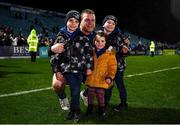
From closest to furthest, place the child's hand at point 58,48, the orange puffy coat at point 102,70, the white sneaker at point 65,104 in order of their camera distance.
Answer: the child's hand at point 58,48, the orange puffy coat at point 102,70, the white sneaker at point 65,104

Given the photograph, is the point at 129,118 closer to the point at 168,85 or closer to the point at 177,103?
the point at 177,103

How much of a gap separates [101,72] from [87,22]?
81cm

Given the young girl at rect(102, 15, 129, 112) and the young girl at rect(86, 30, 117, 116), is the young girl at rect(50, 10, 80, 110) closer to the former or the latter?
the young girl at rect(86, 30, 117, 116)

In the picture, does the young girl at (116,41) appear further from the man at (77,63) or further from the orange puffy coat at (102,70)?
the man at (77,63)

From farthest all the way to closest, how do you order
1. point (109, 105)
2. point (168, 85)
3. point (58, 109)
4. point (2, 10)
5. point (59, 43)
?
point (2, 10)
point (168, 85)
point (109, 105)
point (58, 109)
point (59, 43)

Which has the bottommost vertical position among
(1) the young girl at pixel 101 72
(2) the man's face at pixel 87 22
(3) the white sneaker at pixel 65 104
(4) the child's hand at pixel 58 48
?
(3) the white sneaker at pixel 65 104

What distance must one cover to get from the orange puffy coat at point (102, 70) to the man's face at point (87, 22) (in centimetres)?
45

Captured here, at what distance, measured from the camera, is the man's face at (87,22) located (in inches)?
224

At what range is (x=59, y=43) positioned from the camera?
5527 millimetres

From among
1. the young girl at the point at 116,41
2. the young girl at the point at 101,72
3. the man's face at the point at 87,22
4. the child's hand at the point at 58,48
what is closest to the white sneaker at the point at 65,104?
the young girl at the point at 101,72

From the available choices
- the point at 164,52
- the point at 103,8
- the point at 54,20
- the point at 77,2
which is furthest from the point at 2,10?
the point at 164,52

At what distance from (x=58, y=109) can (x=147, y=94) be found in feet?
9.22

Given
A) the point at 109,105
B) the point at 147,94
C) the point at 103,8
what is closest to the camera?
the point at 109,105

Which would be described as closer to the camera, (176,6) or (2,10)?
(2,10)
